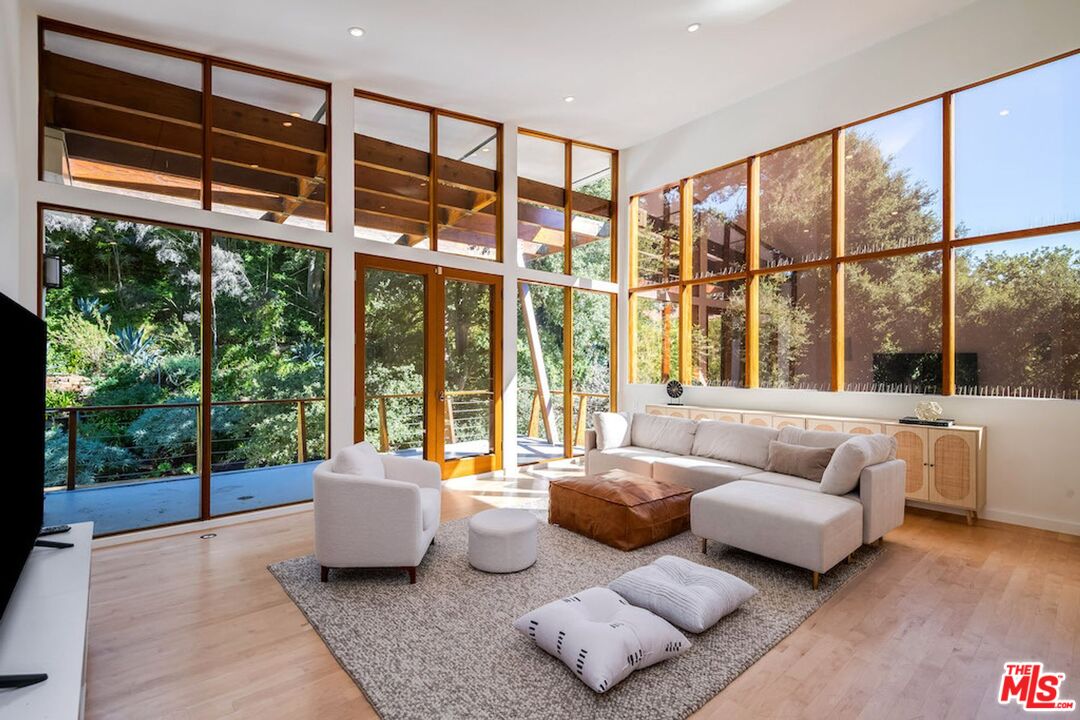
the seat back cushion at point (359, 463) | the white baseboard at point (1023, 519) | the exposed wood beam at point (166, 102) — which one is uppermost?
the exposed wood beam at point (166, 102)

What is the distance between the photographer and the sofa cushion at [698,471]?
4332 mm

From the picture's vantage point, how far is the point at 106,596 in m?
3.07

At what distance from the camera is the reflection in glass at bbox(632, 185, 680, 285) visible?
6.99m

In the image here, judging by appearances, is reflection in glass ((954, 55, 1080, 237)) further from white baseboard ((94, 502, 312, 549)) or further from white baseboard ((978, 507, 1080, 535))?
white baseboard ((94, 502, 312, 549))

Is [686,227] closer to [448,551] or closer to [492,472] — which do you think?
[492,472]

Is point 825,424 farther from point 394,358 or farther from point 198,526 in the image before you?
point 198,526

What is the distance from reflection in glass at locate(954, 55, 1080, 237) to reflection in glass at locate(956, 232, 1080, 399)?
8.8 inches

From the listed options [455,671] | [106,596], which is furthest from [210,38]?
[455,671]

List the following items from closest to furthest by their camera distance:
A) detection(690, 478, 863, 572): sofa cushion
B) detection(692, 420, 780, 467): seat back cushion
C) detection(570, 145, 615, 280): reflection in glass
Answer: detection(690, 478, 863, 572): sofa cushion
detection(692, 420, 780, 467): seat back cushion
detection(570, 145, 615, 280): reflection in glass

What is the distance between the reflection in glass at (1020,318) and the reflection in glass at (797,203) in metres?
1.31

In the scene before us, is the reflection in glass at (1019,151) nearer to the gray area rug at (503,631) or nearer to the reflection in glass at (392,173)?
the gray area rug at (503,631)

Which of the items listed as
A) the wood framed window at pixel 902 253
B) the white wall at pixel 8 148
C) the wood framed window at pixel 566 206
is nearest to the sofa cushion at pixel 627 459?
the wood framed window at pixel 902 253

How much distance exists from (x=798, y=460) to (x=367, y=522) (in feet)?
10.5

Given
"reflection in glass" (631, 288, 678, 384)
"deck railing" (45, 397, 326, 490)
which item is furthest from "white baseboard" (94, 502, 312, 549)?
"reflection in glass" (631, 288, 678, 384)
